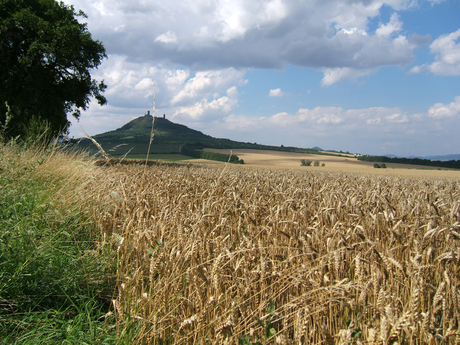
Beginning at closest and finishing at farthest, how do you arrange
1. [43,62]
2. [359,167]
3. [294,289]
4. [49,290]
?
[294,289] → [49,290] → [43,62] → [359,167]

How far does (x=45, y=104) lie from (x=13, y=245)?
2397 centimetres

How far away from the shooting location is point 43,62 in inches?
942

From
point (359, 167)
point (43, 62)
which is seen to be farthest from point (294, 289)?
point (359, 167)

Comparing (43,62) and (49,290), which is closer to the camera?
(49,290)

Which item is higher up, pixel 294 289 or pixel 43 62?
pixel 43 62

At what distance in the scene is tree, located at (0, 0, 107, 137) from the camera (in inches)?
866

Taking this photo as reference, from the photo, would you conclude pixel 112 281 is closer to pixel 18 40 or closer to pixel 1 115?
pixel 1 115

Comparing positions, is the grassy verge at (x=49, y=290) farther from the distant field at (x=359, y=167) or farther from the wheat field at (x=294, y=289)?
the distant field at (x=359, y=167)

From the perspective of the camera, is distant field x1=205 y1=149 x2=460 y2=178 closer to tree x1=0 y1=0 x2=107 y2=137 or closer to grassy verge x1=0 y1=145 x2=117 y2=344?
tree x1=0 y1=0 x2=107 y2=137

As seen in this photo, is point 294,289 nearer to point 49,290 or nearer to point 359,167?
point 49,290

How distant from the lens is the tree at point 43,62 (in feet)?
72.2

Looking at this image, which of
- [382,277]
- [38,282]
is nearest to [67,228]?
[38,282]

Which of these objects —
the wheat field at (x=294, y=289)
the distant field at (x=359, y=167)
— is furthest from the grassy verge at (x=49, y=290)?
the distant field at (x=359, y=167)

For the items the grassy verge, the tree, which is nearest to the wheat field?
the grassy verge
